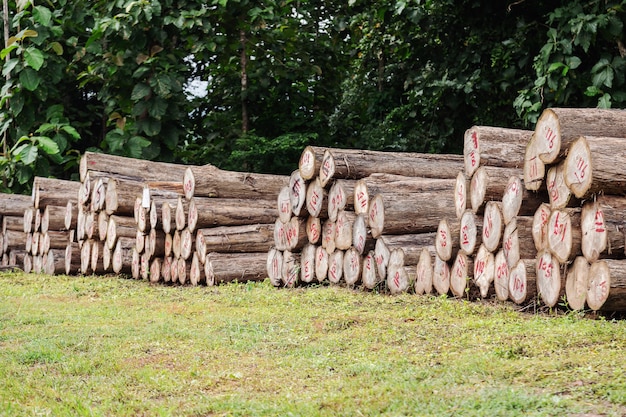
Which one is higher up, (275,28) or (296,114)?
(275,28)

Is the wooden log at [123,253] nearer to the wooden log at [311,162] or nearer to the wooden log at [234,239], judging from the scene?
the wooden log at [234,239]

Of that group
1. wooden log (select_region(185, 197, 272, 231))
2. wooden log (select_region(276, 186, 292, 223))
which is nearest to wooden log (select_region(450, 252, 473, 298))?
wooden log (select_region(276, 186, 292, 223))

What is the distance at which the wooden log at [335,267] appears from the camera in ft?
33.4

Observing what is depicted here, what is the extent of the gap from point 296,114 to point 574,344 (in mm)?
13842

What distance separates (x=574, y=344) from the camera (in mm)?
5977

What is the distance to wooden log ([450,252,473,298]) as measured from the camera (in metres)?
8.48

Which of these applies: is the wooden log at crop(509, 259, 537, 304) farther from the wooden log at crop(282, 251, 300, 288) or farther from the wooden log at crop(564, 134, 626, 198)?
the wooden log at crop(282, 251, 300, 288)

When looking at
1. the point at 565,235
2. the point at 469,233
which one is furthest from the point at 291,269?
the point at 565,235

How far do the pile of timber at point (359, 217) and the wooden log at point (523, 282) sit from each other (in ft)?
4.45

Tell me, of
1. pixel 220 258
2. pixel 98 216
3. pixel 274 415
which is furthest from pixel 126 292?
pixel 274 415

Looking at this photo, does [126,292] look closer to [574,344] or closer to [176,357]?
[176,357]

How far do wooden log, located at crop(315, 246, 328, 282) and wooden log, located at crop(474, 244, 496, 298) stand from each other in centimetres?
244

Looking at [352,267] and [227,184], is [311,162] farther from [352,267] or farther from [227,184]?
[227,184]

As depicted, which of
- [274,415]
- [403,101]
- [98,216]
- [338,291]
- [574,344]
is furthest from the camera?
[403,101]
